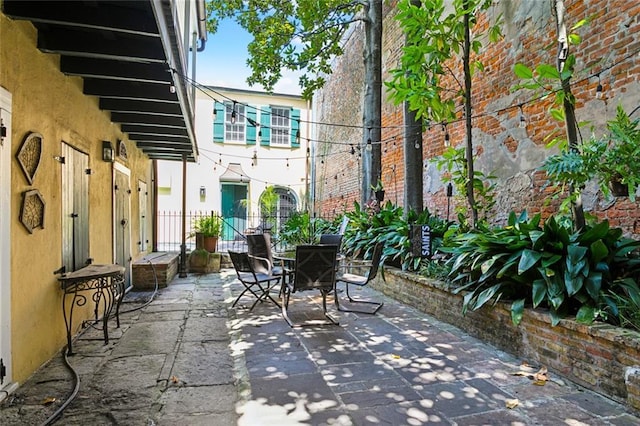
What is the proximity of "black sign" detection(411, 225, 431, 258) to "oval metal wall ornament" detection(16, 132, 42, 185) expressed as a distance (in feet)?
12.4

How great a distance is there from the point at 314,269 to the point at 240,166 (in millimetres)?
10607

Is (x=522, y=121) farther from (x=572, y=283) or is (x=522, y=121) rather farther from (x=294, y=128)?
(x=294, y=128)

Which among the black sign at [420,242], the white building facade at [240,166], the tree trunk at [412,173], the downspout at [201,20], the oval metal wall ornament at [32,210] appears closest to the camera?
the oval metal wall ornament at [32,210]

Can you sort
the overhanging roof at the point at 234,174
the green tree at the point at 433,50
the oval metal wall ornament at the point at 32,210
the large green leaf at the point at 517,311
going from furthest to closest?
1. the overhanging roof at the point at 234,174
2. the green tree at the point at 433,50
3. the large green leaf at the point at 517,311
4. the oval metal wall ornament at the point at 32,210

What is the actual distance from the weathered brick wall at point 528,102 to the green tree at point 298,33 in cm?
117

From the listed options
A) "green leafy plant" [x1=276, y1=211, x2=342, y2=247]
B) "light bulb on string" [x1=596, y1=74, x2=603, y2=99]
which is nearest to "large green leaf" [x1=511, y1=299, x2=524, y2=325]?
"light bulb on string" [x1=596, y1=74, x2=603, y2=99]

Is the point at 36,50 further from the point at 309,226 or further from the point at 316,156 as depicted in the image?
the point at 316,156

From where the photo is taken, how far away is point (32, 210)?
2719mm

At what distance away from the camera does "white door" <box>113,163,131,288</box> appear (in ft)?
16.6

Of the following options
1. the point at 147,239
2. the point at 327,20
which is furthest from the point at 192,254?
the point at 327,20

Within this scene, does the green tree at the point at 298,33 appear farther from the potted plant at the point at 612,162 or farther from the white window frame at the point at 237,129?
the white window frame at the point at 237,129

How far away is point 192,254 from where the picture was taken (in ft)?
25.3

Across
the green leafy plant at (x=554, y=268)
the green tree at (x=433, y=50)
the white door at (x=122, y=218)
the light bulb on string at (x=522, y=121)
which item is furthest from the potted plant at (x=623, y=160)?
the white door at (x=122, y=218)

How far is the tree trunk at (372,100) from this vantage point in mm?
7254
